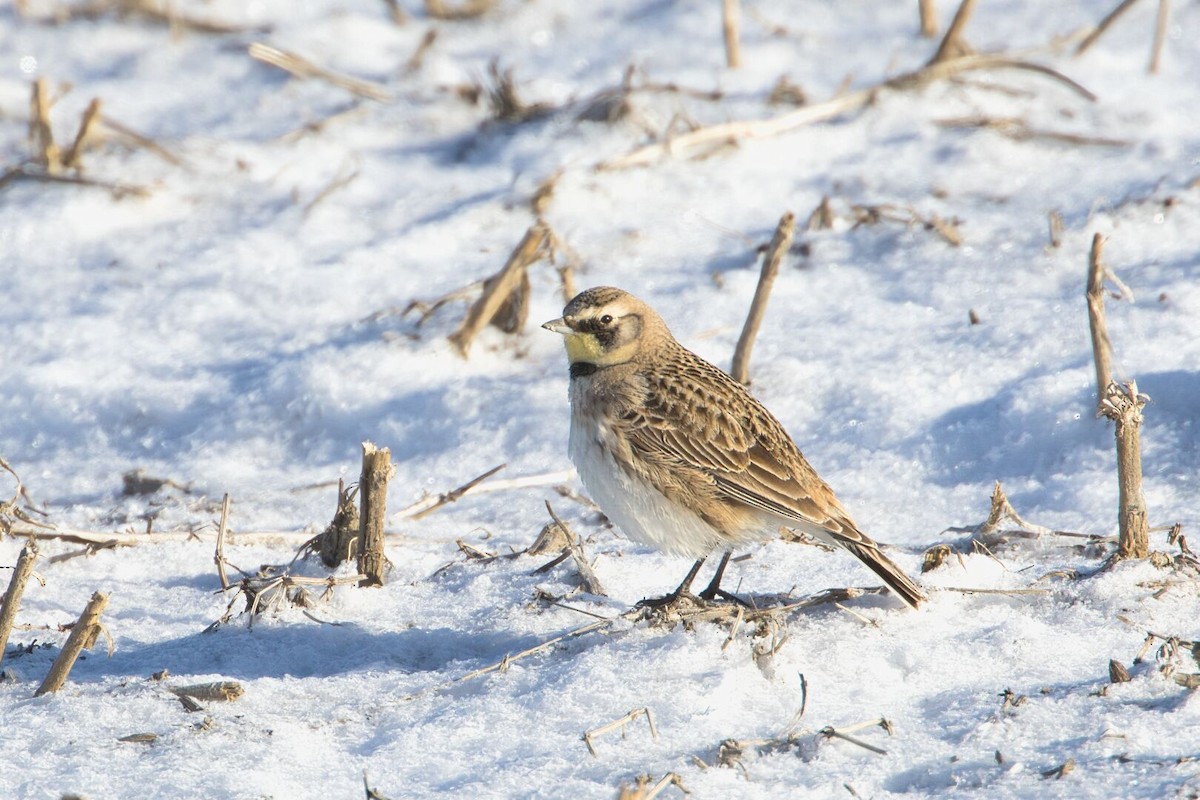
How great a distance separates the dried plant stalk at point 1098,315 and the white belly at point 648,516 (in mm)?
1614

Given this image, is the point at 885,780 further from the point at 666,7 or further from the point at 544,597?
the point at 666,7

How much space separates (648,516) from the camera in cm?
425

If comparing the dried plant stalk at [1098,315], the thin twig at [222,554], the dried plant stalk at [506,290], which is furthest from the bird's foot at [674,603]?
the dried plant stalk at [506,290]

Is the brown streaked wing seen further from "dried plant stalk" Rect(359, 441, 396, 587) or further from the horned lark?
"dried plant stalk" Rect(359, 441, 396, 587)

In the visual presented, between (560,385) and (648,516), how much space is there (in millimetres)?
1988

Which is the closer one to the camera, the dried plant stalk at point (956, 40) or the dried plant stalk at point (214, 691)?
the dried plant stalk at point (214, 691)

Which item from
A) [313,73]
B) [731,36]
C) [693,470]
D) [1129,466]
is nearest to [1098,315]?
[1129,466]

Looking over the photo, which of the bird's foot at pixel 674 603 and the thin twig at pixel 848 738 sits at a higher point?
the thin twig at pixel 848 738

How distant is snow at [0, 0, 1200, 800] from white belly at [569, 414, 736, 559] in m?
0.26

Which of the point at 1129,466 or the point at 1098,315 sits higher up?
the point at 1098,315

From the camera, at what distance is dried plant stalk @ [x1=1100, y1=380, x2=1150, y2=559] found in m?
4.09

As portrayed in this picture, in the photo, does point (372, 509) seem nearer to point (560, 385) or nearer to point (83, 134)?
point (560, 385)

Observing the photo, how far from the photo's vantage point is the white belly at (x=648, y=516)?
13.9 feet

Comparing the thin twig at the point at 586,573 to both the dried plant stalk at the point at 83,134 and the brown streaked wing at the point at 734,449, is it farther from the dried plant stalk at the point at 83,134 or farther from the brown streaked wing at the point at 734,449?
the dried plant stalk at the point at 83,134
